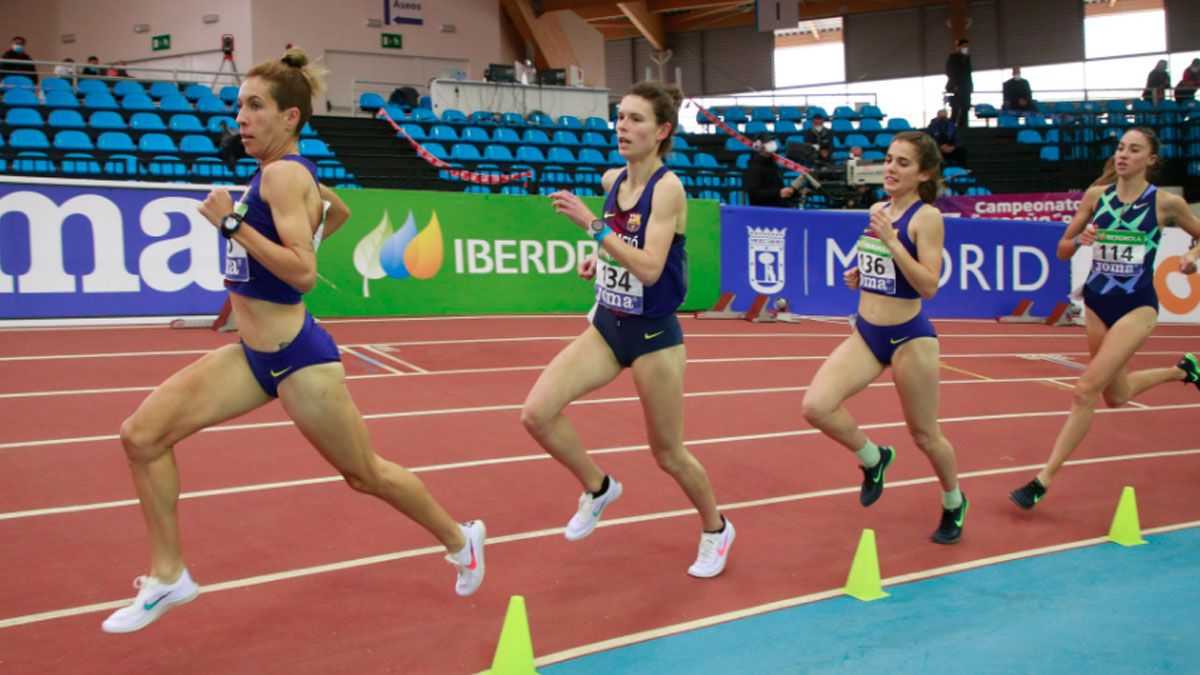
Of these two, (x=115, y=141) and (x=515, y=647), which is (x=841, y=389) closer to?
(x=515, y=647)

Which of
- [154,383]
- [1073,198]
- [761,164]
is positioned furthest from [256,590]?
[1073,198]

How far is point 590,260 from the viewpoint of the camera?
4.96 m

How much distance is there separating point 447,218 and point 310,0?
15076 mm

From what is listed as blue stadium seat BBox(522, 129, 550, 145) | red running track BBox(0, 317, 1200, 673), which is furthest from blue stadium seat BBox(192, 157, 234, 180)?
blue stadium seat BBox(522, 129, 550, 145)

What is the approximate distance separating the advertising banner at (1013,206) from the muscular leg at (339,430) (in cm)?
1664

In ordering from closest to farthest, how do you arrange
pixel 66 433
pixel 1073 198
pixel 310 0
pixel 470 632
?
pixel 470 632
pixel 66 433
pixel 1073 198
pixel 310 0

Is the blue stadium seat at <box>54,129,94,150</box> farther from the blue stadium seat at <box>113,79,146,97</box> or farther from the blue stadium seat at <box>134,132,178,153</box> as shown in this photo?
the blue stadium seat at <box>113,79,146,97</box>

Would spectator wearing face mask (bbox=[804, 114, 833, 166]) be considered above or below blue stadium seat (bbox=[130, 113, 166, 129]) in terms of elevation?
below

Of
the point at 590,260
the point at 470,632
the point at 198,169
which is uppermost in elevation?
the point at 198,169

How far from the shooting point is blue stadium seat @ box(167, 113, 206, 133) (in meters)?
17.2

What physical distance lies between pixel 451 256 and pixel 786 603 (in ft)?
28.1

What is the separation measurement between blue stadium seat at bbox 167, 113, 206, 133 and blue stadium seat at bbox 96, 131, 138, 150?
1.21 metres

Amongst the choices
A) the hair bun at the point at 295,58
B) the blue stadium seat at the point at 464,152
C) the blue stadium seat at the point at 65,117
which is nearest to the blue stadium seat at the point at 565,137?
the blue stadium seat at the point at 464,152

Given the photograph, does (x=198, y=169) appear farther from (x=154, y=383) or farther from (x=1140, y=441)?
(x=1140, y=441)
